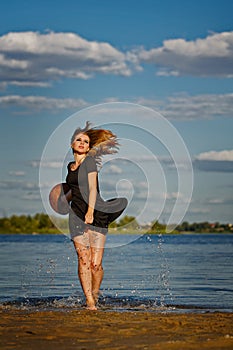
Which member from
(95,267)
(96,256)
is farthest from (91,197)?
(95,267)

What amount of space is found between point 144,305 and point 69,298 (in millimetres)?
1559

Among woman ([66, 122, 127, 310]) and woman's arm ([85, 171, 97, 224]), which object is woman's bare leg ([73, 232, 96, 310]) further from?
woman's arm ([85, 171, 97, 224])

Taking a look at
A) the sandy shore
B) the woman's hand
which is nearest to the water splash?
the woman's hand

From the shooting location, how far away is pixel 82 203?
34.5ft

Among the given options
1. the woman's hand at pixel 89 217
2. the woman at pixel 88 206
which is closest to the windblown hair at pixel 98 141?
the woman at pixel 88 206

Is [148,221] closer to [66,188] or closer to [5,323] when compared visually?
[66,188]

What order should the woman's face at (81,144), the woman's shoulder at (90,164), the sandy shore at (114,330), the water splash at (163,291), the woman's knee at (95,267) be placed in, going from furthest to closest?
1. the water splash at (163,291)
2. the woman's knee at (95,267)
3. the woman's face at (81,144)
4. the woman's shoulder at (90,164)
5. the sandy shore at (114,330)

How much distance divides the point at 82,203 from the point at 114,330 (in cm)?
284

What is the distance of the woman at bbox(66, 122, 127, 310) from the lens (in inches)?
409

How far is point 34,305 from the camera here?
1152 cm

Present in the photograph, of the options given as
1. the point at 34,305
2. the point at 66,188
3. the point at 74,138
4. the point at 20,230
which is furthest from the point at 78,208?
the point at 20,230

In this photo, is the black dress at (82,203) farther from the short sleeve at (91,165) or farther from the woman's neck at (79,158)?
the woman's neck at (79,158)

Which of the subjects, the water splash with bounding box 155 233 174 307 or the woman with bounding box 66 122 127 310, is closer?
the woman with bounding box 66 122 127 310

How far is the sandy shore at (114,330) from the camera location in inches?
283
